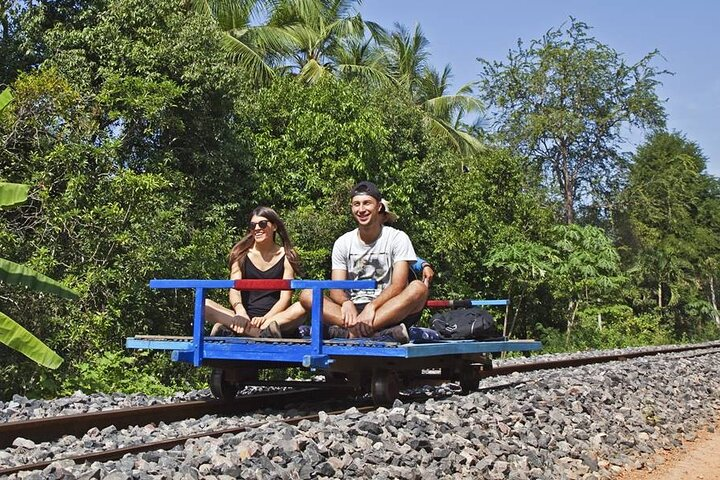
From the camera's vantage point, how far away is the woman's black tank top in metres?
6.97

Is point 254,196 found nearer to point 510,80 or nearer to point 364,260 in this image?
point 364,260

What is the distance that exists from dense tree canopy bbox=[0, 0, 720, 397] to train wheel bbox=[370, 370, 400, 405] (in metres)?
3.84

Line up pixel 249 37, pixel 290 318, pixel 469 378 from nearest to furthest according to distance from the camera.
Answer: pixel 290 318 < pixel 469 378 < pixel 249 37

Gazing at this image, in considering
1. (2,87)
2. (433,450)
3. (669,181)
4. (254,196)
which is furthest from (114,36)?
(669,181)

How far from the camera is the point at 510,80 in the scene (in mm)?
34031

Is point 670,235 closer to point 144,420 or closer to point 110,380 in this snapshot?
point 110,380

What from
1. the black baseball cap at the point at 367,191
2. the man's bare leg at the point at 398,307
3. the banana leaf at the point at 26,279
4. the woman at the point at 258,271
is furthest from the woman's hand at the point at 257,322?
the banana leaf at the point at 26,279

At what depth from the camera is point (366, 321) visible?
6.17 metres

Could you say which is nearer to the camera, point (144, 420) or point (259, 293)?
point (144, 420)

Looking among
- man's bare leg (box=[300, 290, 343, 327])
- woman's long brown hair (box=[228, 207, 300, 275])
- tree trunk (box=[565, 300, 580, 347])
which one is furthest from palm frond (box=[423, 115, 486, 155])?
man's bare leg (box=[300, 290, 343, 327])

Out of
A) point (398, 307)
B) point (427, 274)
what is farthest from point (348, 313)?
point (427, 274)

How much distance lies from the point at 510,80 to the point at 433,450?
31011mm

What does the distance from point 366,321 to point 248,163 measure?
10.7 m

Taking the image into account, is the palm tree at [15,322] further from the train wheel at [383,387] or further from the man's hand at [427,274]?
the man's hand at [427,274]
